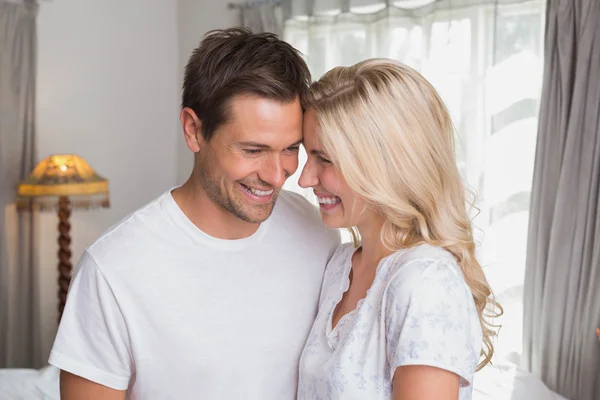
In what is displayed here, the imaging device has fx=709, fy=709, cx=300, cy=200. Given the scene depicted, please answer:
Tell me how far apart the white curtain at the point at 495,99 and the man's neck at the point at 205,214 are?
194 centimetres

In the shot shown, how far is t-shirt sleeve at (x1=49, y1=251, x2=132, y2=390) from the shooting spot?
158 centimetres

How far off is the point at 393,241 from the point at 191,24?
4.18 metres

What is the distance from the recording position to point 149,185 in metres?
5.30

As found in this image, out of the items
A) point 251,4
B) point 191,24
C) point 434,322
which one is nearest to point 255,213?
point 434,322

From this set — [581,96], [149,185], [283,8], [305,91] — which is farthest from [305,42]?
[305,91]

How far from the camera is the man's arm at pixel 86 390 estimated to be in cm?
159

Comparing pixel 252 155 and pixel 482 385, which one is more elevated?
pixel 252 155

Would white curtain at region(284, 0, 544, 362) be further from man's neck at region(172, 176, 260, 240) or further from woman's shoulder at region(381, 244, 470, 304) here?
woman's shoulder at region(381, 244, 470, 304)

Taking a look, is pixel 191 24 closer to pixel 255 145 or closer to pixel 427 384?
pixel 255 145

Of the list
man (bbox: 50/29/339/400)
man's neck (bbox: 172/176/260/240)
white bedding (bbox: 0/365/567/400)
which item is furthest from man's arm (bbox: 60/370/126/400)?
white bedding (bbox: 0/365/567/400)

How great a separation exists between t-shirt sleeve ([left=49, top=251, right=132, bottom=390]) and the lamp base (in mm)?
2755

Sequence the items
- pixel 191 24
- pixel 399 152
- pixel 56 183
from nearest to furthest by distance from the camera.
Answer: pixel 399 152
pixel 56 183
pixel 191 24

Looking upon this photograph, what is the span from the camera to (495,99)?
3.67 metres

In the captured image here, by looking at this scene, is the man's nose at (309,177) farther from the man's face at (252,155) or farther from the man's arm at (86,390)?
the man's arm at (86,390)
